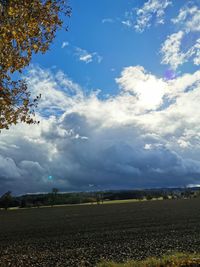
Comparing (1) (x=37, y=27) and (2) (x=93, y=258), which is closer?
(1) (x=37, y=27)

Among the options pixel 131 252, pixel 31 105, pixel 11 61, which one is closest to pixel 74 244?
pixel 131 252

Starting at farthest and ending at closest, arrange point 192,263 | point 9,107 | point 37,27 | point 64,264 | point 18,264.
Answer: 1. point 18,264
2. point 64,264
3. point 9,107
4. point 37,27
5. point 192,263

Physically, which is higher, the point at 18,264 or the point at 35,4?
the point at 35,4

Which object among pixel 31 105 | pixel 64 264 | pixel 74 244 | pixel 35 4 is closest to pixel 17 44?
pixel 35 4

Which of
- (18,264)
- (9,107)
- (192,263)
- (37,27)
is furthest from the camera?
(18,264)

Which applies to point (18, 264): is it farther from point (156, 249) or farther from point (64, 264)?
point (156, 249)

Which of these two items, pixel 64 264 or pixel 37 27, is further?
pixel 64 264

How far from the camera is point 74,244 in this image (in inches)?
1634

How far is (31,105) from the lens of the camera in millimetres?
20266

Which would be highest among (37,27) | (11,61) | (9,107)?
(37,27)

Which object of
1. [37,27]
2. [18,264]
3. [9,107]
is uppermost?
[37,27]

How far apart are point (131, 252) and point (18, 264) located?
856cm

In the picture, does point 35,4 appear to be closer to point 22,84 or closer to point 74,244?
point 22,84

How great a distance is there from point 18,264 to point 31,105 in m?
15.2
